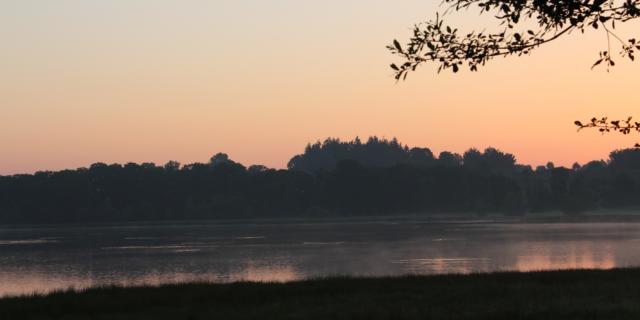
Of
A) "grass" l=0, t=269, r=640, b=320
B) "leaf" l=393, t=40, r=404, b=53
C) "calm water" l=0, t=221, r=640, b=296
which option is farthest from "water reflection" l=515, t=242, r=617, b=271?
"leaf" l=393, t=40, r=404, b=53

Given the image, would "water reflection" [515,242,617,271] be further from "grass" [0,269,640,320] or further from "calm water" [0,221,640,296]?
"grass" [0,269,640,320]

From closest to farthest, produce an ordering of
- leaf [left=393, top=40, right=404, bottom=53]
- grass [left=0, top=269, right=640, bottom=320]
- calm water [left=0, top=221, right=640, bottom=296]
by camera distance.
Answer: leaf [left=393, top=40, right=404, bottom=53] < grass [left=0, top=269, right=640, bottom=320] < calm water [left=0, top=221, right=640, bottom=296]

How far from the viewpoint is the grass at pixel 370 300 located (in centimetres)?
2327

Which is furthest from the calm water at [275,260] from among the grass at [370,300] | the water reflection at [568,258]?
the grass at [370,300]

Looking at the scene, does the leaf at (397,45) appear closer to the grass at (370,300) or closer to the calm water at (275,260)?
the grass at (370,300)

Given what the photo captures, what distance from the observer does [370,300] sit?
2598cm

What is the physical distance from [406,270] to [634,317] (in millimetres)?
38946

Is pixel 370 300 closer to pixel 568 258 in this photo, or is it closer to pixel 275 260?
pixel 568 258

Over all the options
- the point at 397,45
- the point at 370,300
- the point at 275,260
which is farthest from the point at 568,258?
the point at 397,45

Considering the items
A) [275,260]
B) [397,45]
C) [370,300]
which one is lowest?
[275,260]

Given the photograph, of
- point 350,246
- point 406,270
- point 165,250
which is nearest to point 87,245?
point 165,250

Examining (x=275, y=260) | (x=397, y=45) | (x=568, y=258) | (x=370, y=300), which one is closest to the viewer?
(x=397, y=45)

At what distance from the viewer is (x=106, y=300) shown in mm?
27219

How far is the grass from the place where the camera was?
2327cm
